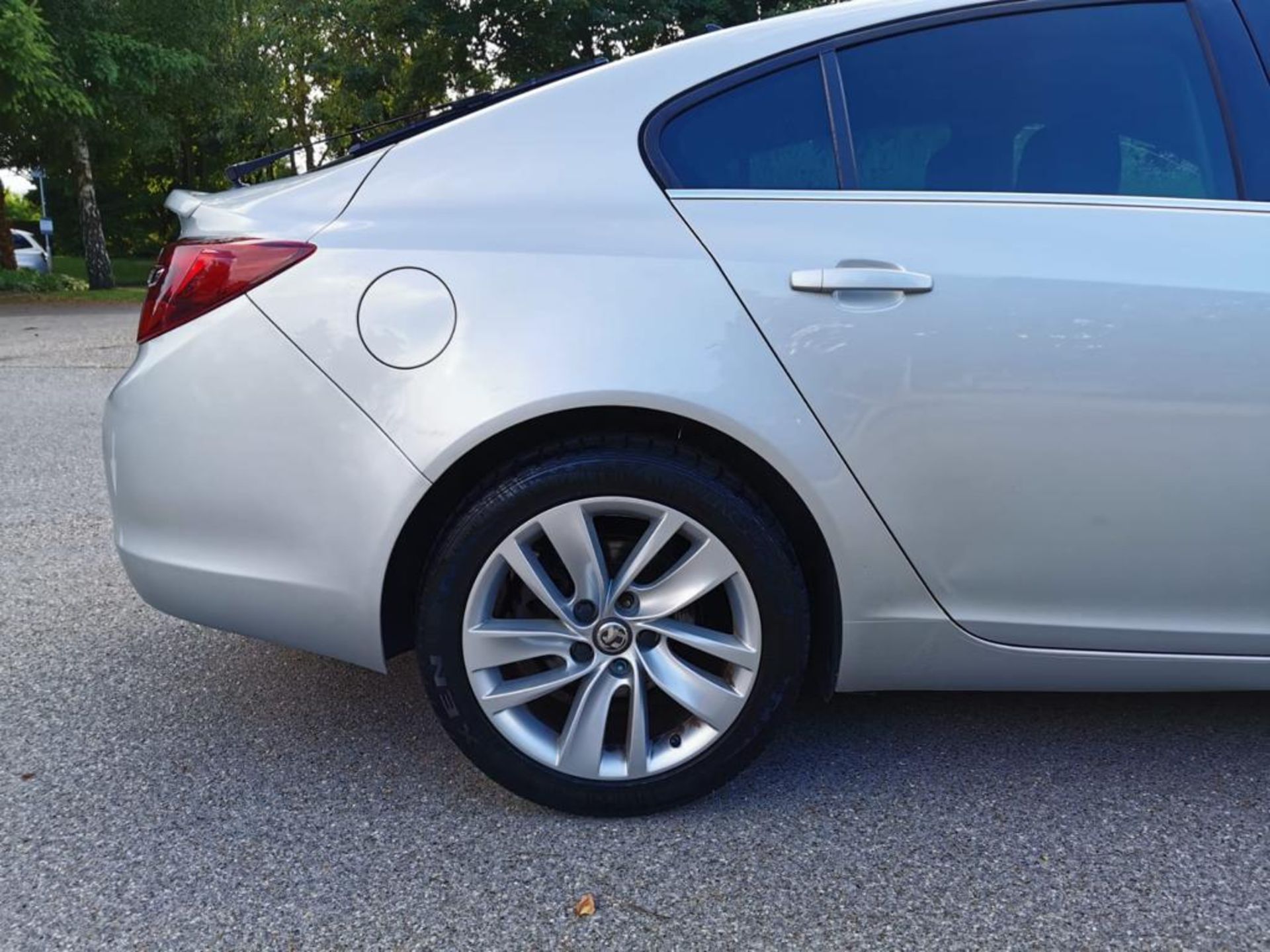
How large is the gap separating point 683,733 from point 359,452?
87cm

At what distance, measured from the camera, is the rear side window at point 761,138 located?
2.12m

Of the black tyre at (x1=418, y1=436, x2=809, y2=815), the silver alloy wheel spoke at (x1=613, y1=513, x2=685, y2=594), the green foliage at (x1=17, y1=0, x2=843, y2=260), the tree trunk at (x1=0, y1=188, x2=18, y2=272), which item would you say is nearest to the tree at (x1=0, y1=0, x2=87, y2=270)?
the green foliage at (x1=17, y1=0, x2=843, y2=260)

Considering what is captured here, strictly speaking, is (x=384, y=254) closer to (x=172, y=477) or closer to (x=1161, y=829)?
(x=172, y=477)

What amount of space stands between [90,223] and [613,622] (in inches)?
923

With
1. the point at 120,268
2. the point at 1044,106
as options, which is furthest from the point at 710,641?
the point at 120,268

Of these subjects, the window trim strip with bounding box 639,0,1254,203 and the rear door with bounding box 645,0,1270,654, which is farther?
the window trim strip with bounding box 639,0,1254,203

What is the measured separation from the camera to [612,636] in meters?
2.11

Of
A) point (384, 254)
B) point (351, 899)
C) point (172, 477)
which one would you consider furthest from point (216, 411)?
point (351, 899)

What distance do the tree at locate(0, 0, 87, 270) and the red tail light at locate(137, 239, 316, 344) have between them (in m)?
15.5

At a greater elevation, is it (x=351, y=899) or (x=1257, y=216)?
(x=1257, y=216)

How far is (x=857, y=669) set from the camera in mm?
2158

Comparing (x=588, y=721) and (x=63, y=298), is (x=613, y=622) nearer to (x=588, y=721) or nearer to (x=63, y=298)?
(x=588, y=721)

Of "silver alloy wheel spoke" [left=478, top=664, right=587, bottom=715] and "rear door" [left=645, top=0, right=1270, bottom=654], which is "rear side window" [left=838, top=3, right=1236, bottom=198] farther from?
"silver alloy wheel spoke" [left=478, top=664, right=587, bottom=715]

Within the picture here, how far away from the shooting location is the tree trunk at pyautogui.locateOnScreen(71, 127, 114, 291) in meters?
20.9
